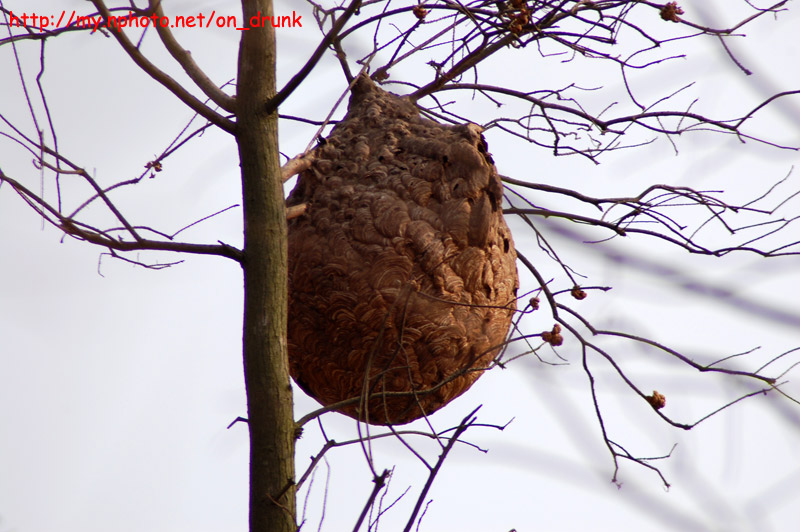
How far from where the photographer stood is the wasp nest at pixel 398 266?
165 centimetres

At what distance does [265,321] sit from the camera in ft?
5.09

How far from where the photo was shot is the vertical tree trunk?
1.52m

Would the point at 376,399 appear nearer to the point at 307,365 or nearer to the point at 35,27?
the point at 307,365

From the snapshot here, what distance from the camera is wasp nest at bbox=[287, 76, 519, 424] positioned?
1649 millimetres

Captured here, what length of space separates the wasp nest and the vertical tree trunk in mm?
130

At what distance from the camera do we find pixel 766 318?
0.98 m

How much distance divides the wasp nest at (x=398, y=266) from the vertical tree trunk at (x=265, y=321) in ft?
0.43

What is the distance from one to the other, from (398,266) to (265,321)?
283mm

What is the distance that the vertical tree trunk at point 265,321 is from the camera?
1.52m

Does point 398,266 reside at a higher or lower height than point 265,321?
higher

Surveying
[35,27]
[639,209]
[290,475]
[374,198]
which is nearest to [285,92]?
[374,198]

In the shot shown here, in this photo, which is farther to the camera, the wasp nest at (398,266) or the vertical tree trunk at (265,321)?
the wasp nest at (398,266)

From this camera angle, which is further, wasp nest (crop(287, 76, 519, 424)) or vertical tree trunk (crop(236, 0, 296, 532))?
wasp nest (crop(287, 76, 519, 424))

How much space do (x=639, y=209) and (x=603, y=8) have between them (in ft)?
1.54
